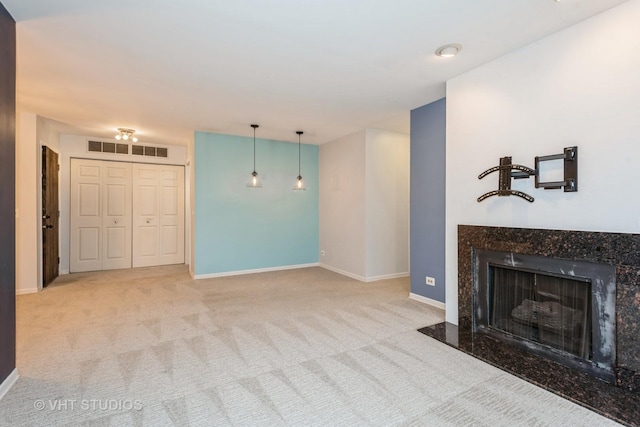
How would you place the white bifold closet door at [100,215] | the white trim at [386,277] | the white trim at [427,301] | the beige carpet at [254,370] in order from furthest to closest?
the white bifold closet door at [100,215]
the white trim at [386,277]
the white trim at [427,301]
the beige carpet at [254,370]

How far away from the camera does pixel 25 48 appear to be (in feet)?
8.70


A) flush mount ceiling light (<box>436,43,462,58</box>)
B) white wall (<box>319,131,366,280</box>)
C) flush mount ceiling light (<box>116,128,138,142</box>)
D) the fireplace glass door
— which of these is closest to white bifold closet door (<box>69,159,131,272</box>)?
flush mount ceiling light (<box>116,128,138,142</box>)

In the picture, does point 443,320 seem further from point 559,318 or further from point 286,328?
point 286,328

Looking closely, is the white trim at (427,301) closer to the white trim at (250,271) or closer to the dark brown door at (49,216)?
the white trim at (250,271)

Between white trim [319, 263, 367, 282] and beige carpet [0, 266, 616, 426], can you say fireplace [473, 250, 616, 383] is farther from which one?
white trim [319, 263, 367, 282]

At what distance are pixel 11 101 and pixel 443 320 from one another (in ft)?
14.4

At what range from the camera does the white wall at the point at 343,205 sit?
17.7 ft

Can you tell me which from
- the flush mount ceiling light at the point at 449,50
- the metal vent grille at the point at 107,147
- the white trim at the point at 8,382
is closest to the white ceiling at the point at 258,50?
the flush mount ceiling light at the point at 449,50

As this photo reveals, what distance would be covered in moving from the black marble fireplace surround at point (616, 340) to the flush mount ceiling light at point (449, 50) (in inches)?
65.7

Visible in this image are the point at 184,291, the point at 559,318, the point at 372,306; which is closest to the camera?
the point at 559,318

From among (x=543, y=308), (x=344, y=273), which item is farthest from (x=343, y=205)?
(x=543, y=308)

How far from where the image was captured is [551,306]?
2.54m

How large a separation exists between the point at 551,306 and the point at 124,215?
7.38 metres

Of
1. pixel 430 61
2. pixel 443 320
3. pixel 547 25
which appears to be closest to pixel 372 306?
pixel 443 320
